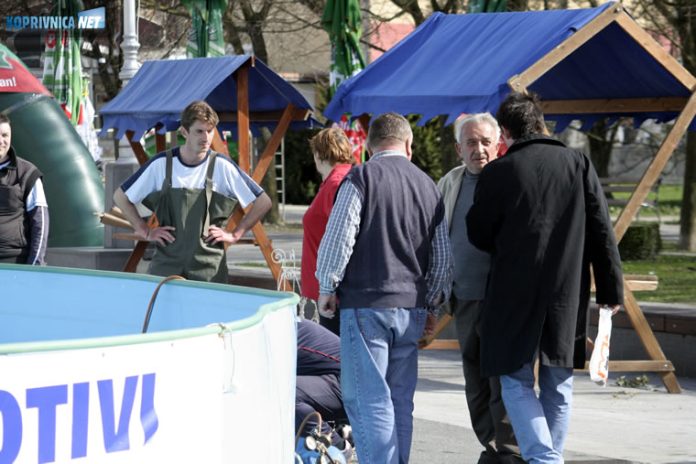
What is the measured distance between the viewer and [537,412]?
5.75 meters

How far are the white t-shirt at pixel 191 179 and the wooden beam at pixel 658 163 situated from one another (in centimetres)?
271

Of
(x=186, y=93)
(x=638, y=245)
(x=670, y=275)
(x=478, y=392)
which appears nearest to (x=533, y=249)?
(x=478, y=392)

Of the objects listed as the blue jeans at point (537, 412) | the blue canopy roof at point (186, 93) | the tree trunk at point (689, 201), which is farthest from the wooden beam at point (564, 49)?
the tree trunk at point (689, 201)

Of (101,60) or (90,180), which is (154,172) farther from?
(101,60)

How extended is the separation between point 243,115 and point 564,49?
4.05m

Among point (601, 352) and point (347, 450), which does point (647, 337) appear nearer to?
point (601, 352)

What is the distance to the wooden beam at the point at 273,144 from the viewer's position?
12172mm

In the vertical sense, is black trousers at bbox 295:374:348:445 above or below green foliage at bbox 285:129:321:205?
above

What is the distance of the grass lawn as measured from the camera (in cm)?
1262

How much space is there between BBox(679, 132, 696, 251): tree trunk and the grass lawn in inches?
32.6

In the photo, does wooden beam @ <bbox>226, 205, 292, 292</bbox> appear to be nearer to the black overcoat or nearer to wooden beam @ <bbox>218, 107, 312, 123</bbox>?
wooden beam @ <bbox>218, 107, 312, 123</bbox>

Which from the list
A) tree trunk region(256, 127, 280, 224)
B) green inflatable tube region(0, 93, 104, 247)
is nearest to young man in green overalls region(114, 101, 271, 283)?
green inflatable tube region(0, 93, 104, 247)

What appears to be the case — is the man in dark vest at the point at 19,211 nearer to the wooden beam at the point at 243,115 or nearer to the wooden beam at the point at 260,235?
the wooden beam at the point at 260,235

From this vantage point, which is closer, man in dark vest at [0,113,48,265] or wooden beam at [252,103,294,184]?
man in dark vest at [0,113,48,265]
